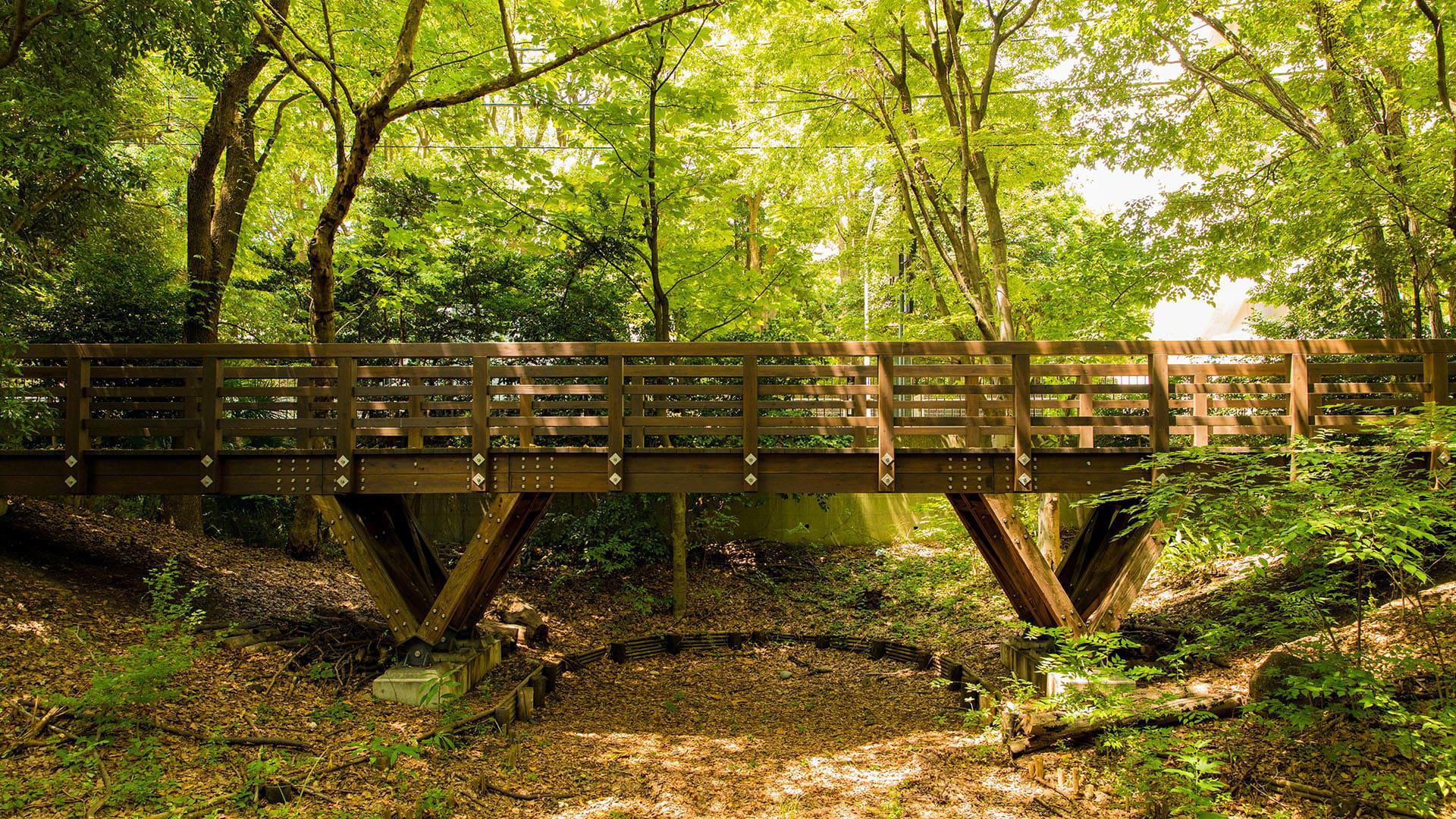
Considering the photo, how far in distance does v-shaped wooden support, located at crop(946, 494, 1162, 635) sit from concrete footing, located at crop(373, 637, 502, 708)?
4743mm

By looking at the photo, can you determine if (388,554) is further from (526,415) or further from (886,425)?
(886,425)

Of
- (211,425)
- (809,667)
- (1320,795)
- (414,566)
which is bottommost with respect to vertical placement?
(809,667)

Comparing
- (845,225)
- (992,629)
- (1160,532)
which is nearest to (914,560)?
(992,629)

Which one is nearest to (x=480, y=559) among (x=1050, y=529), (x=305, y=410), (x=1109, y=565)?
(x=305, y=410)

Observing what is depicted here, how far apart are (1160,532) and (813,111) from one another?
24.1 feet

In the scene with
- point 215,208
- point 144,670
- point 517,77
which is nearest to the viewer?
point 144,670

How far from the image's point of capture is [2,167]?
6.15 meters

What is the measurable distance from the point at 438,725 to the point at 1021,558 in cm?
505

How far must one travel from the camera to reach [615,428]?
663 centimetres

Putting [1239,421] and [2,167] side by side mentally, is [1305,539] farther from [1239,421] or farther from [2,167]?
[2,167]

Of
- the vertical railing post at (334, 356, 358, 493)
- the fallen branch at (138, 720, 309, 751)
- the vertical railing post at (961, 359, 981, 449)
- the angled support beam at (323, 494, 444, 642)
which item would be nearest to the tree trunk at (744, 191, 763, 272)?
the vertical railing post at (961, 359, 981, 449)

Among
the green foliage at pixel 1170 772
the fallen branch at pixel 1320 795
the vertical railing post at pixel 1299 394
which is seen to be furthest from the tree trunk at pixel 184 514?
the vertical railing post at pixel 1299 394

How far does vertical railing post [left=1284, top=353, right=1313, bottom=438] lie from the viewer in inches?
256

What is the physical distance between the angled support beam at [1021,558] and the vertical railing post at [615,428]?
9.71 ft
